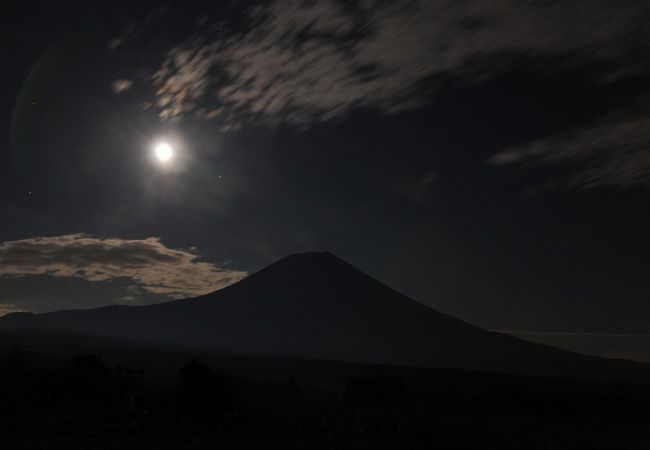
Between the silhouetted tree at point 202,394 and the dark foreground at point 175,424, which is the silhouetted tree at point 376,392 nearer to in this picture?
the dark foreground at point 175,424

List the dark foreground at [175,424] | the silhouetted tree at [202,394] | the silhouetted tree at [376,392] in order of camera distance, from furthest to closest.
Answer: the silhouetted tree at [376,392] < the silhouetted tree at [202,394] < the dark foreground at [175,424]

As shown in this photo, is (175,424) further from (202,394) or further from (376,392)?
(376,392)

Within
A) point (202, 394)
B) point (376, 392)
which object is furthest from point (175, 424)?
point (376, 392)

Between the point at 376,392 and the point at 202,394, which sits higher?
the point at 202,394

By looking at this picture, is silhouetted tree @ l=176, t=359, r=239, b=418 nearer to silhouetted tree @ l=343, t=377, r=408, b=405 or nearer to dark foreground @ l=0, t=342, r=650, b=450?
dark foreground @ l=0, t=342, r=650, b=450

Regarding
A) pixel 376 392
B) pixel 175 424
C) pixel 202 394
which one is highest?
pixel 202 394

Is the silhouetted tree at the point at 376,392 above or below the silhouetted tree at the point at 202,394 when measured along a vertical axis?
below

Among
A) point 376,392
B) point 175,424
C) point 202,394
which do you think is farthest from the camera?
point 376,392

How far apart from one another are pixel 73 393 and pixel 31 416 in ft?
11.1

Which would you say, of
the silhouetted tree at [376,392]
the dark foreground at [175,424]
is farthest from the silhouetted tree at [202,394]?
the silhouetted tree at [376,392]

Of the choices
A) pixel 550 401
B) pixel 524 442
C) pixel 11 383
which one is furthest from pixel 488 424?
pixel 550 401

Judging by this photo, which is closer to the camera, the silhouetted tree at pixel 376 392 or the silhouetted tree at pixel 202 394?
the silhouetted tree at pixel 202 394

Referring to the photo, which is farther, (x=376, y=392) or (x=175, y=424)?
(x=376, y=392)

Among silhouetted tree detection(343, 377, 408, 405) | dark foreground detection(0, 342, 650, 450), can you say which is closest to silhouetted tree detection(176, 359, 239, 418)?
dark foreground detection(0, 342, 650, 450)
